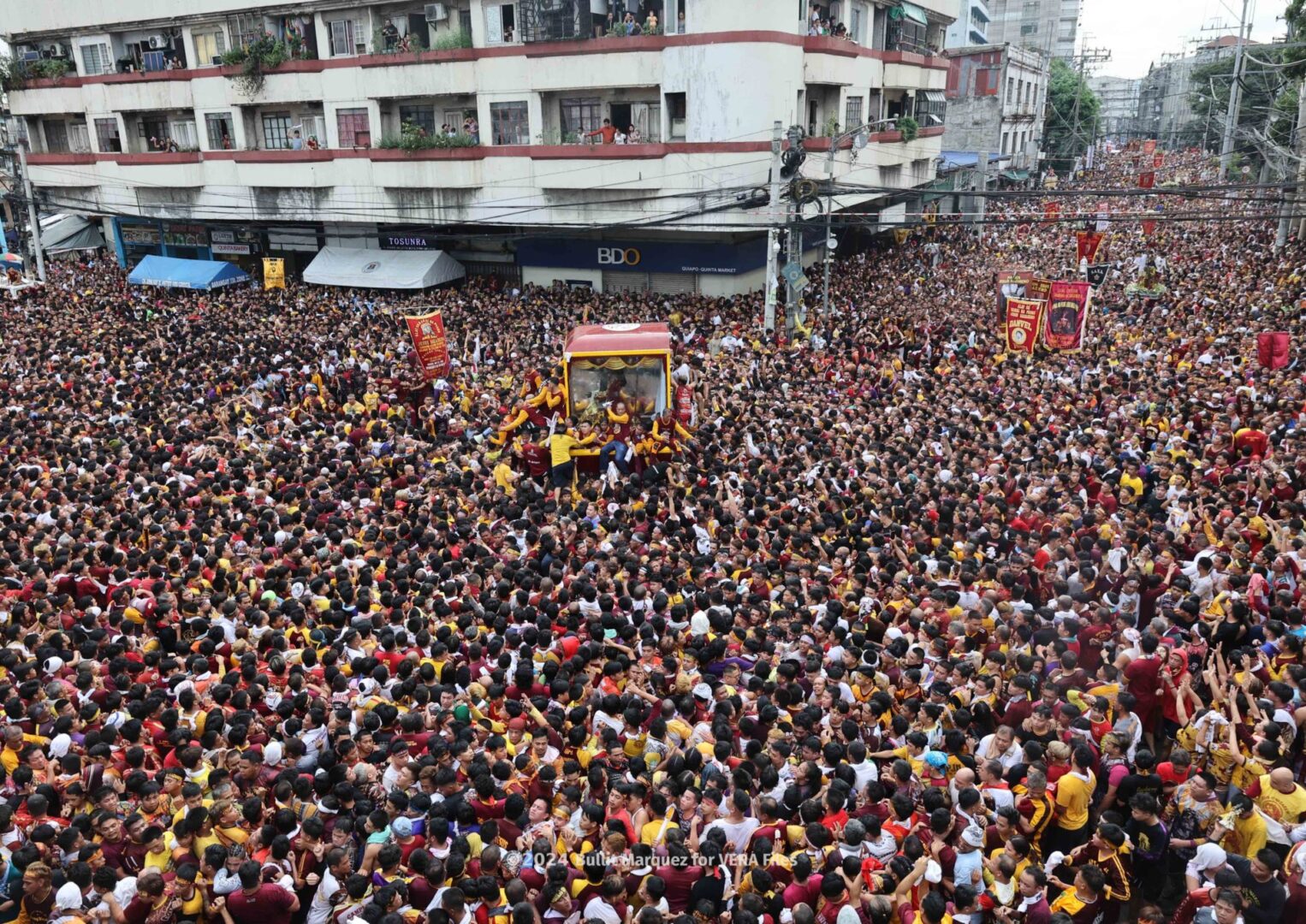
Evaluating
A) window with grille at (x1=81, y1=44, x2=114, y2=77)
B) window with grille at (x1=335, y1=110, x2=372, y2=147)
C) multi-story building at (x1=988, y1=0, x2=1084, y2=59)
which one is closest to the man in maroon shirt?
window with grille at (x1=335, y1=110, x2=372, y2=147)

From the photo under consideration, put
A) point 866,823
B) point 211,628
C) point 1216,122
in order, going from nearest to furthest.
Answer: point 866,823 → point 211,628 → point 1216,122

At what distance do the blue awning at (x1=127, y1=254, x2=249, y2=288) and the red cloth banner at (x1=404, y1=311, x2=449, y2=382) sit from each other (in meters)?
18.7

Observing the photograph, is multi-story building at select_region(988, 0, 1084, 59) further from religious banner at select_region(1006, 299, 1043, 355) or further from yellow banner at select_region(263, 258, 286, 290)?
religious banner at select_region(1006, 299, 1043, 355)

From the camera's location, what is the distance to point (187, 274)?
33.0 meters

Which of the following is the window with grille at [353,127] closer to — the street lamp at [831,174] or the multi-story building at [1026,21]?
the street lamp at [831,174]

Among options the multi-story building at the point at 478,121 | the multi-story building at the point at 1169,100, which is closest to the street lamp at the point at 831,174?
the multi-story building at the point at 478,121

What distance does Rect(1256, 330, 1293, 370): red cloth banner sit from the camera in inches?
606

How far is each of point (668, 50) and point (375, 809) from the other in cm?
2343

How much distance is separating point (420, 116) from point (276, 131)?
5.89 metres

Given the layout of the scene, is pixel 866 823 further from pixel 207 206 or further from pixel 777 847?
pixel 207 206

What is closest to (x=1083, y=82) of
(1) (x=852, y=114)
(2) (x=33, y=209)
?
(1) (x=852, y=114)

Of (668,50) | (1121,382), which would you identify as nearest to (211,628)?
(1121,382)

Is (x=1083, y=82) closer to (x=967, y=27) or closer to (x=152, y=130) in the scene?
(x=967, y=27)

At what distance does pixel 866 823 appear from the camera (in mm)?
5070
